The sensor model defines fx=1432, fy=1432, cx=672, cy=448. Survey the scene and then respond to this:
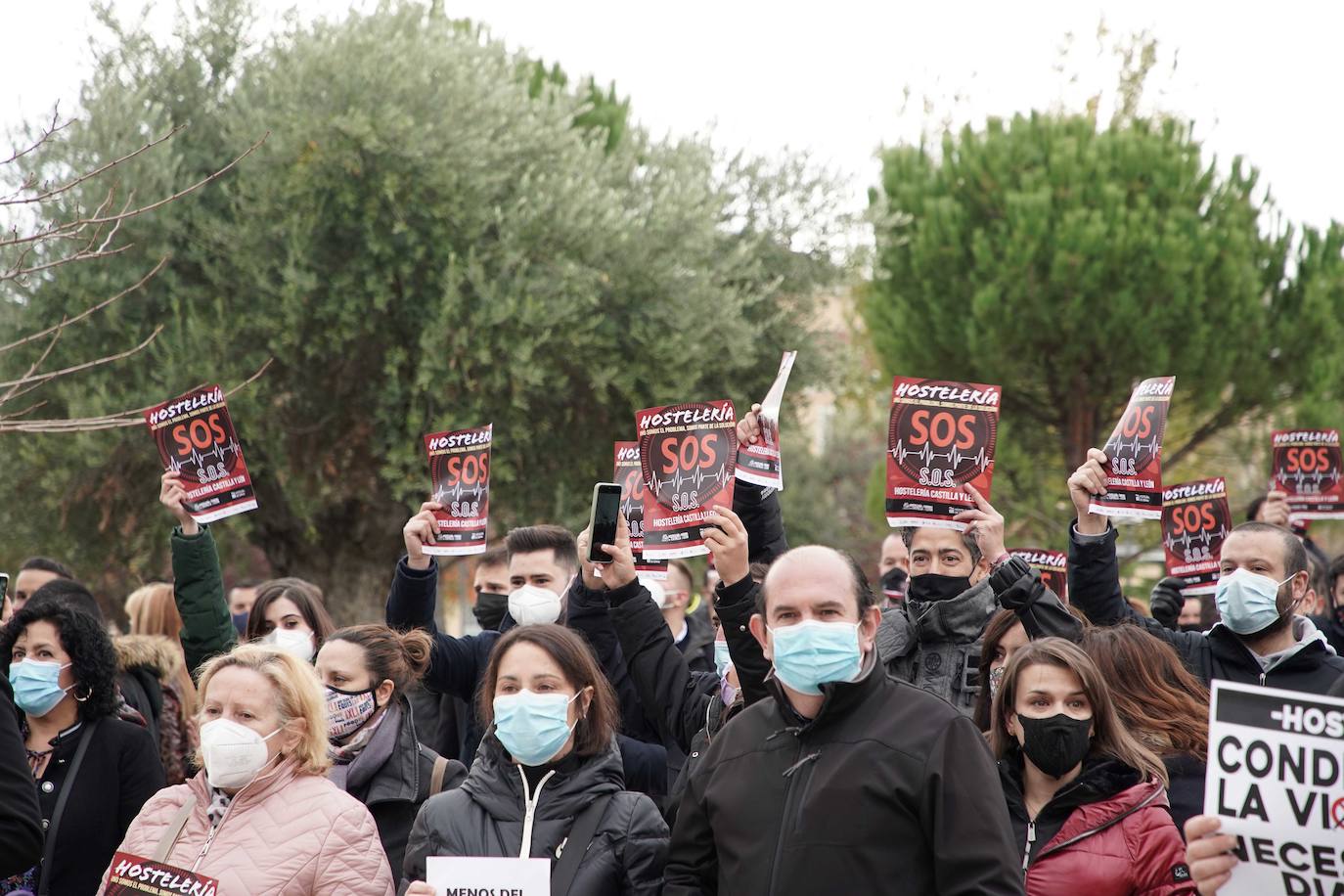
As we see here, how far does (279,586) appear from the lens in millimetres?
6750

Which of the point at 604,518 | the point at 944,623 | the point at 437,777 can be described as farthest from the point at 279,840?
the point at 944,623

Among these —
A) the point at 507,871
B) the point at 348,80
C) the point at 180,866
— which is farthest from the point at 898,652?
the point at 348,80

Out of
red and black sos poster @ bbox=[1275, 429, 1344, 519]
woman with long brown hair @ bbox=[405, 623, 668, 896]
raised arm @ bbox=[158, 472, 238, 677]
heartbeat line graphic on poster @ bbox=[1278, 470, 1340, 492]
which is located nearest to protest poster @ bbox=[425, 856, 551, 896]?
woman with long brown hair @ bbox=[405, 623, 668, 896]

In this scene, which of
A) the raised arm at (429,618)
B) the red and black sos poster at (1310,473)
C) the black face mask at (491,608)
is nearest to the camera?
the raised arm at (429,618)

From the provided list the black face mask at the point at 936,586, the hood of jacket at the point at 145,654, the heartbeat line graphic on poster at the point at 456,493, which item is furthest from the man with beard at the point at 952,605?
the hood of jacket at the point at 145,654

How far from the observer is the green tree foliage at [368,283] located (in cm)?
1380

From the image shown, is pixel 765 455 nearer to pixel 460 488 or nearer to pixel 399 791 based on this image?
pixel 460 488

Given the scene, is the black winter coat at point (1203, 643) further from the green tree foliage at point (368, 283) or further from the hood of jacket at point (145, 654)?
the green tree foliage at point (368, 283)

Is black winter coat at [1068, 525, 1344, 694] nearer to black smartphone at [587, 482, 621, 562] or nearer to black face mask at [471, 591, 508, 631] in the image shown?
black smartphone at [587, 482, 621, 562]

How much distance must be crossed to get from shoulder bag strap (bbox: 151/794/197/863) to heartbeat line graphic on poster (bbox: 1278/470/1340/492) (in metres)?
7.05

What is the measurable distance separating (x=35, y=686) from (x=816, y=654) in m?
3.47

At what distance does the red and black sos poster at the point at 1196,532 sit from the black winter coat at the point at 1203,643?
1985 mm

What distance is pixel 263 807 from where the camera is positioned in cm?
421

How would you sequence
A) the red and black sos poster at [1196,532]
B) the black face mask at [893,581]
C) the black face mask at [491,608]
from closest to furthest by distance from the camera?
the black face mask at [491,608] → the red and black sos poster at [1196,532] → the black face mask at [893,581]
